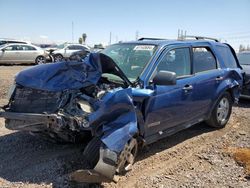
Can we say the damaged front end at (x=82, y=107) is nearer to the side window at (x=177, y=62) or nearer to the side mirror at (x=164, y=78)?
the side mirror at (x=164, y=78)

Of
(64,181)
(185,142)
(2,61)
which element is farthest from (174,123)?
(2,61)

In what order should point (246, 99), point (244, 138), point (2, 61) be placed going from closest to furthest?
1. point (244, 138)
2. point (246, 99)
3. point (2, 61)

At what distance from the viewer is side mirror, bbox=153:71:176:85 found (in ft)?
15.3

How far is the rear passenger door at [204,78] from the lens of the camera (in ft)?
19.4

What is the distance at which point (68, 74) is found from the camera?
183 inches

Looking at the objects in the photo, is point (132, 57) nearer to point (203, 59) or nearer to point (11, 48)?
point (203, 59)

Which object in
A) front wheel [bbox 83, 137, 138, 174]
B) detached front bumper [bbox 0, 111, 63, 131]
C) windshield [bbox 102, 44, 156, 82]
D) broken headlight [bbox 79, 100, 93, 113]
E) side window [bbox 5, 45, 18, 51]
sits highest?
windshield [bbox 102, 44, 156, 82]

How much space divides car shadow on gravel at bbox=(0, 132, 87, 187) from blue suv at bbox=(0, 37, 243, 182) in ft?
0.99

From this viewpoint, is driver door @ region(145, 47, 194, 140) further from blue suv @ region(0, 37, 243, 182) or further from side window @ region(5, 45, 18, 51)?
side window @ region(5, 45, 18, 51)

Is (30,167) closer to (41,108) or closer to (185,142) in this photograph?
(41,108)

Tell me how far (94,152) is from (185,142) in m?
2.36

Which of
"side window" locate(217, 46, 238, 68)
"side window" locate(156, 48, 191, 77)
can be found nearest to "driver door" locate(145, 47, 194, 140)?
"side window" locate(156, 48, 191, 77)

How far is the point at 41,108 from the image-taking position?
4441 millimetres

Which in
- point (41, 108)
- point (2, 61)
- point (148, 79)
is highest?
point (148, 79)
